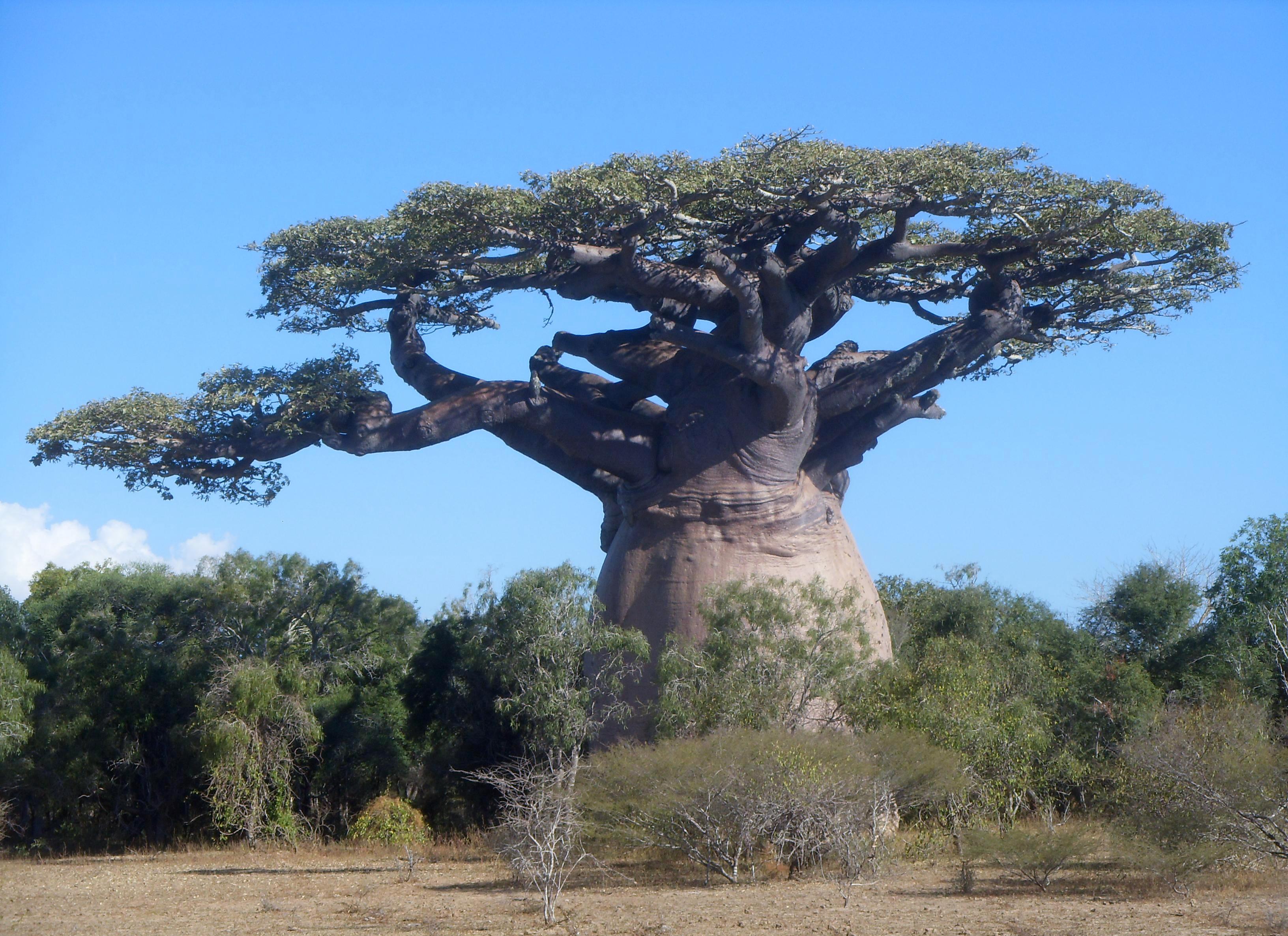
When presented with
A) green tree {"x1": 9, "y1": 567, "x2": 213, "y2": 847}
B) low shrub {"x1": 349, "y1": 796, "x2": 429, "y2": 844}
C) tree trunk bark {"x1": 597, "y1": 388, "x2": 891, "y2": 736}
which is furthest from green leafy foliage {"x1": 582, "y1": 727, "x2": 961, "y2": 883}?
green tree {"x1": 9, "y1": 567, "x2": 213, "y2": 847}

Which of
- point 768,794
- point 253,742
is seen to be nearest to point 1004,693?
point 768,794

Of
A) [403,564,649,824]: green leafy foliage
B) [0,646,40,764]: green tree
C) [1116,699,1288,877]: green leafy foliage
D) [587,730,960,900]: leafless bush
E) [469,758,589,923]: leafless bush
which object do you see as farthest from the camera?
[0,646,40,764]: green tree

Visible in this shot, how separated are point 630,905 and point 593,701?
304 cm

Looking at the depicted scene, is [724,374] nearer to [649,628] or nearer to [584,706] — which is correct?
[649,628]

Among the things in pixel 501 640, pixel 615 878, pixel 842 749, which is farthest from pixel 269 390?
pixel 842 749

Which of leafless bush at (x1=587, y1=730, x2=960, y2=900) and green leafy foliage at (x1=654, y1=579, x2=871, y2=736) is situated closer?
leafless bush at (x1=587, y1=730, x2=960, y2=900)

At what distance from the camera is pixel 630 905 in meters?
8.54

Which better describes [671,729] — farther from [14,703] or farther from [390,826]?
[14,703]

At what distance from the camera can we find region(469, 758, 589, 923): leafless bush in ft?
26.4

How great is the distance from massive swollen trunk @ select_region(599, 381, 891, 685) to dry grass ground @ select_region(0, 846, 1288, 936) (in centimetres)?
268

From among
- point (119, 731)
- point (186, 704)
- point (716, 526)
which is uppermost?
point (716, 526)

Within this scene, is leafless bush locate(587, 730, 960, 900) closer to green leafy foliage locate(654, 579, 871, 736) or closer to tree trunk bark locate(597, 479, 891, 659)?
green leafy foliage locate(654, 579, 871, 736)

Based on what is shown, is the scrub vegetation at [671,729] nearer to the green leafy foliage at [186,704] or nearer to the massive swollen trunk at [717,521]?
the green leafy foliage at [186,704]

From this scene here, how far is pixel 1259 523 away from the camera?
1608 centimetres
